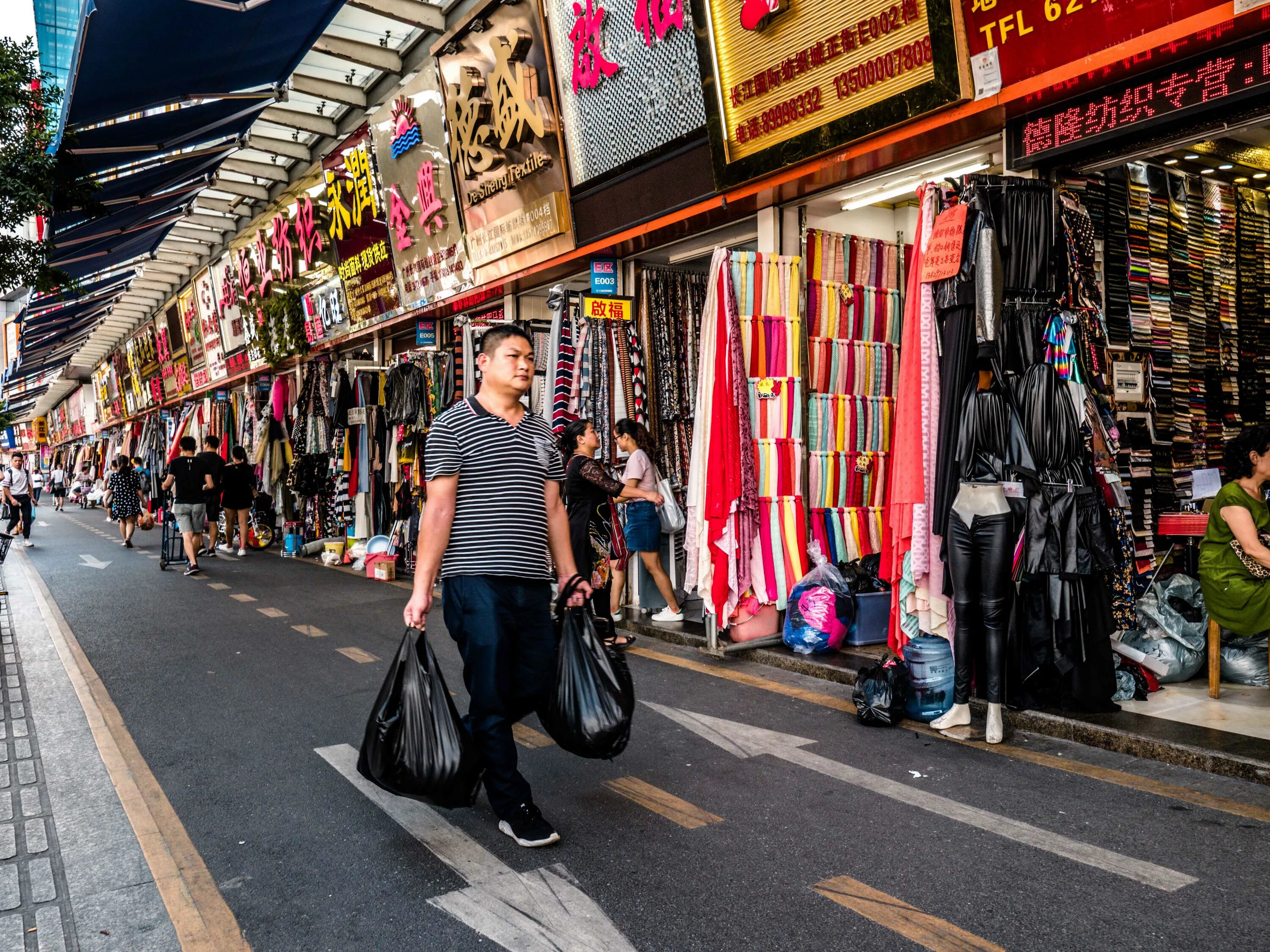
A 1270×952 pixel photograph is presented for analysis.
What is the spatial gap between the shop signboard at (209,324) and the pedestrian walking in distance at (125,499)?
15.2 feet

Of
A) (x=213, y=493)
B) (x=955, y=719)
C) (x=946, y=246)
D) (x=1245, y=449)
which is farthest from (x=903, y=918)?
(x=213, y=493)

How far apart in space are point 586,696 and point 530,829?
1.88 ft

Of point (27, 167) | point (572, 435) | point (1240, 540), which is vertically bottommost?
point (1240, 540)

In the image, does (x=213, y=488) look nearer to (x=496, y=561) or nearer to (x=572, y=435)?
(x=572, y=435)

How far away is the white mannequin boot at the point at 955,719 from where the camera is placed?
5.22m

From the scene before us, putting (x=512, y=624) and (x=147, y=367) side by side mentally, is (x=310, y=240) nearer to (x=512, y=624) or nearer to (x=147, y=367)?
(x=512, y=624)

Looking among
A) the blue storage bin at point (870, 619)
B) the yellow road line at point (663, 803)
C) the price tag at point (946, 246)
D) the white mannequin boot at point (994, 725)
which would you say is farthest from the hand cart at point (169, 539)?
the white mannequin boot at point (994, 725)

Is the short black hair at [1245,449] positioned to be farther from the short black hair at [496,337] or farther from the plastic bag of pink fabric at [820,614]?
the short black hair at [496,337]

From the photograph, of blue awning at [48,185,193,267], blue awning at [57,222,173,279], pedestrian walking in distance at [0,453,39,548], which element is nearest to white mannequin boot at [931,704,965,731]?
blue awning at [48,185,193,267]

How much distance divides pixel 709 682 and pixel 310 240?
1244 centimetres

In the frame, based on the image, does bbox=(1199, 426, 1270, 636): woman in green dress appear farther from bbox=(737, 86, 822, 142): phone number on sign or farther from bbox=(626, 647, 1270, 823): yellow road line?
bbox=(737, 86, 822, 142): phone number on sign

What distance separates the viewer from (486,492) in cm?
392

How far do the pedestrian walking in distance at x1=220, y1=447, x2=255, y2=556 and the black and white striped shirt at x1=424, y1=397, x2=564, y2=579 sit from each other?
1387 centimetres

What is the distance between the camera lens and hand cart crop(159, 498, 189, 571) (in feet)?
47.8
